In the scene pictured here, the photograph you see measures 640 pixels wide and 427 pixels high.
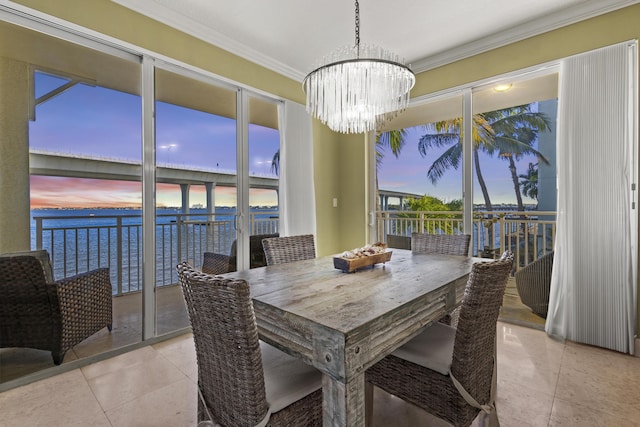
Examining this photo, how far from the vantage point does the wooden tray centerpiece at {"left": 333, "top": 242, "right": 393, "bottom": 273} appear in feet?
5.90

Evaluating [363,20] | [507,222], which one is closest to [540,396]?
[507,222]

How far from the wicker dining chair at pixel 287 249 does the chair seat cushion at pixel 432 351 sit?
112cm

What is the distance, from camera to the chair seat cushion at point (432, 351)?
52.1 inches

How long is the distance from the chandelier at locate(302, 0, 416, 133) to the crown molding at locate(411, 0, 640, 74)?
149 centimetres

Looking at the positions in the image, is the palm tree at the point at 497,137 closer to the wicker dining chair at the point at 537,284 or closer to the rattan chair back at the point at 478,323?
the wicker dining chair at the point at 537,284

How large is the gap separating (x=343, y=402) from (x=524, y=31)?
334 centimetres

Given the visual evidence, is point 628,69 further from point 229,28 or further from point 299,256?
point 229,28

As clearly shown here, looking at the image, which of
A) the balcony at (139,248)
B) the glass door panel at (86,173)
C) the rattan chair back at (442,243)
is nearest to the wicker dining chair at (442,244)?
the rattan chair back at (442,243)

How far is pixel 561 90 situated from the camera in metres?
2.58

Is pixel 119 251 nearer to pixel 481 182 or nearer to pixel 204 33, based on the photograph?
pixel 204 33

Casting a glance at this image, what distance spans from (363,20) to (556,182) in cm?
223

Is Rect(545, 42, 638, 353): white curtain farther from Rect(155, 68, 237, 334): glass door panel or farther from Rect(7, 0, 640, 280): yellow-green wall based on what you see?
Rect(155, 68, 237, 334): glass door panel

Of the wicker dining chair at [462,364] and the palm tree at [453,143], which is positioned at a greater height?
the palm tree at [453,143]

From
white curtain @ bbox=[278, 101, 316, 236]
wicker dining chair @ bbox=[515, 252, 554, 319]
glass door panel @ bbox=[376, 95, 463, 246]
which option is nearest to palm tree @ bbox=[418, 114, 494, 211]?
glass door panel @ bbox=[376, 95, 463, 246]
